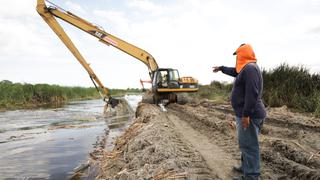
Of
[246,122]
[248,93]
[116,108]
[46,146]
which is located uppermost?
[248,93]

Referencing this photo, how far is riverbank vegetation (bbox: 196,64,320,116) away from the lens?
1431 centimetres

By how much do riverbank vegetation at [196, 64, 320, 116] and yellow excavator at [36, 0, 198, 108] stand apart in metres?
4.23

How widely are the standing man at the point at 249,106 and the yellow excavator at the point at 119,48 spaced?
1420 centimetres

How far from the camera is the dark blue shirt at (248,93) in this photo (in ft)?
14.6

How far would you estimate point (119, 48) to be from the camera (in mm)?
19234

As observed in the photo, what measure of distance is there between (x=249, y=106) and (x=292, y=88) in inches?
490

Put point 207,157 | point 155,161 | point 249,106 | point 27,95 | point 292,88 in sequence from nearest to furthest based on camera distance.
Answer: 1. point 249,106
2. point 155,161
3. point 207,157
4. point 292,88
5. point 27,95

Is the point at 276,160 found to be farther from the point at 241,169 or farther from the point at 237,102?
the point at 237,102

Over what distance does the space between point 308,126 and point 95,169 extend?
5.84m

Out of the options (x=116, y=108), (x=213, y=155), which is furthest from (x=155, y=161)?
(x=116, y=108)

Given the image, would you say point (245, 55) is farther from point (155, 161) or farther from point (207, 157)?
point (207, 157)

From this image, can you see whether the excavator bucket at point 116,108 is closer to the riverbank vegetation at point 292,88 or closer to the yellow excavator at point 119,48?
the yellow excavator at point 119,48

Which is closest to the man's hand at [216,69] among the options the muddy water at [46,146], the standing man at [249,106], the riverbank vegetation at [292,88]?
the standing man at [249,106]

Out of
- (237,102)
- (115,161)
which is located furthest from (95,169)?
(237,102)
